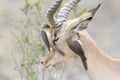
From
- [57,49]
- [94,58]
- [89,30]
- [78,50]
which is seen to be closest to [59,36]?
[57,49]

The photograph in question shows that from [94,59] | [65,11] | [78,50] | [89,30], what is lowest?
[89,30]

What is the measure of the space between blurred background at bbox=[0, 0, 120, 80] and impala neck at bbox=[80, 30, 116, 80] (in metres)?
4.13

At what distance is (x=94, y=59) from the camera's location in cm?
717

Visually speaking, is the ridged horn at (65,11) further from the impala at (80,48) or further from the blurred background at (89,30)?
the blurred background at (89,30)

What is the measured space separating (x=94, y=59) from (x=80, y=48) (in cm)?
20

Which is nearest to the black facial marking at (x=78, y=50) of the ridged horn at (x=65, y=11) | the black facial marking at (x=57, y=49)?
the black facial marking at (x=57, y=49)

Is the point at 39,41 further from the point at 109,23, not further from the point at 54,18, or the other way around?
the point at 109,23

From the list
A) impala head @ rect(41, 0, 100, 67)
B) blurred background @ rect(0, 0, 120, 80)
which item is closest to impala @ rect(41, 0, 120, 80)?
impala head @ rect(41, 0, 100, 67)

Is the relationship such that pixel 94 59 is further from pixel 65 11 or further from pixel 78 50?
pixel 65 11

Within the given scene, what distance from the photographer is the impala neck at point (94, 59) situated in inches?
281

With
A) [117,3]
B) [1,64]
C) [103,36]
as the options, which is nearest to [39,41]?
[1,64]

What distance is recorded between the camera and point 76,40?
7168 millimetres

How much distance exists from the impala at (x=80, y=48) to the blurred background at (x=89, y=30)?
4.00 meters

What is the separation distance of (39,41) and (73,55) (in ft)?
8.29
